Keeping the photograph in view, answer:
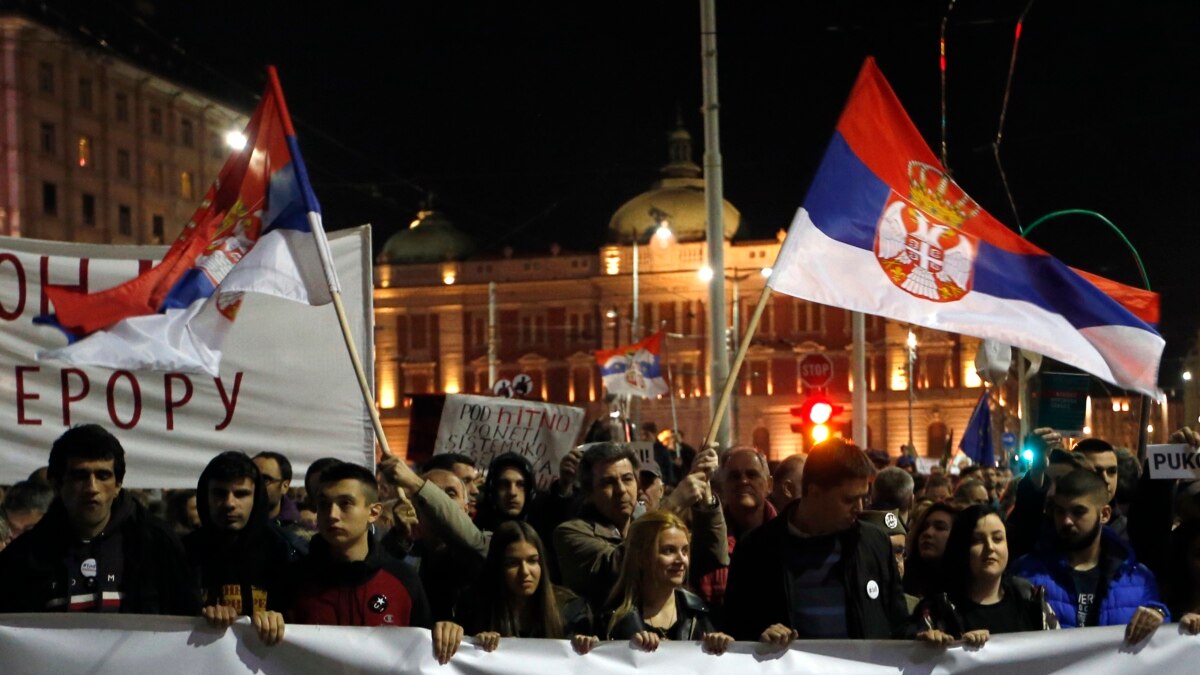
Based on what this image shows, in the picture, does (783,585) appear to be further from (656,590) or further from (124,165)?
(124,165)

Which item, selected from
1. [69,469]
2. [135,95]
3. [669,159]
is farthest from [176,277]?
[669,159]

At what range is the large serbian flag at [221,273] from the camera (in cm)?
636

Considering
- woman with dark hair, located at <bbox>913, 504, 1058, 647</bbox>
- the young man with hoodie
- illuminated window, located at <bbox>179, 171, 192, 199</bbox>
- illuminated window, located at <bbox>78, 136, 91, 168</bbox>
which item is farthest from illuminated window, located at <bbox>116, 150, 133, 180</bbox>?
woman with dark hair, located at <bbox>913, 504, 1058, 647</bbox>

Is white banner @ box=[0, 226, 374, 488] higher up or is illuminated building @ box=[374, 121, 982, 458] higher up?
illuminated building @ box=[374, 121, 982, 458]

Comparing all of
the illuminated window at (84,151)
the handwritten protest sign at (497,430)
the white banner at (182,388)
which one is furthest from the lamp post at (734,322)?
the illuminated window at (84,151)

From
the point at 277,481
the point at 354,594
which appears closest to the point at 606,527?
→ the point at 354,594

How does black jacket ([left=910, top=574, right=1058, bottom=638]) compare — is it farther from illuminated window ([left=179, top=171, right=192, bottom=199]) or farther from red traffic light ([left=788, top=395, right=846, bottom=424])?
illuminated window ([left=179, top=171, right=192, bottom=199])

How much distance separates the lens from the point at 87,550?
5.30 m

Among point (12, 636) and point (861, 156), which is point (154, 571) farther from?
point (861, 156)

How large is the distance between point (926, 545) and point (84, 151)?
60.6 metres

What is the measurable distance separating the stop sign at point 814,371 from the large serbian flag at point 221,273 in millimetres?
14362

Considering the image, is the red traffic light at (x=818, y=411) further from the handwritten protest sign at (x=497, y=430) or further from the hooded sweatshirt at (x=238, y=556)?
the hooded sweatshirt at (x=238, y=556)

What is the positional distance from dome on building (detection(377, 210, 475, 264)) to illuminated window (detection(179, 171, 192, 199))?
17.6 metres

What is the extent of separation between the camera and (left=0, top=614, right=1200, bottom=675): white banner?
5156 millimetres
